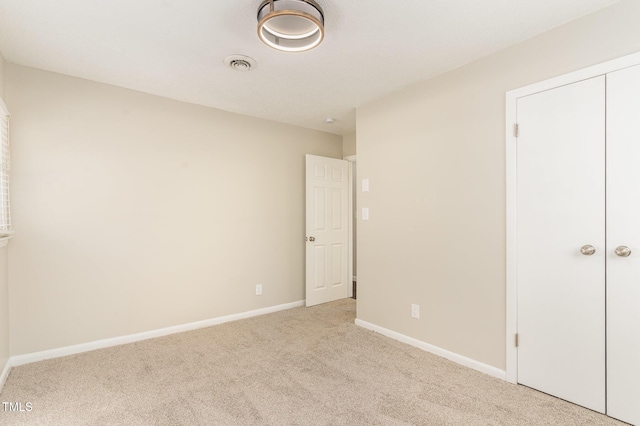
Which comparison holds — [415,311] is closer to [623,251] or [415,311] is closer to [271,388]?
[271,388]

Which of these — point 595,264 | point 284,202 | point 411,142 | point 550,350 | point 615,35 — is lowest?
point 550,350

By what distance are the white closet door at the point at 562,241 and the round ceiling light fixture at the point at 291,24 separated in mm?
1509

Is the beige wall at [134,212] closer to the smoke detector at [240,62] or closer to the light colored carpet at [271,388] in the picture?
the light colored carpet at [271,388]

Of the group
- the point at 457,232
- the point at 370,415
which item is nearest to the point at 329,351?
the point at 370,415

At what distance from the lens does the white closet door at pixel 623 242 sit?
1835mm

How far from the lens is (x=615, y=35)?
190 centimetres

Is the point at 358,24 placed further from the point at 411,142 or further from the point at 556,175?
the point at 556,175

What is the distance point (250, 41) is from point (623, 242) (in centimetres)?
261

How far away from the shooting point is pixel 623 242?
6.15 feet

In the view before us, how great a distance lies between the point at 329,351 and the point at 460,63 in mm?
2619

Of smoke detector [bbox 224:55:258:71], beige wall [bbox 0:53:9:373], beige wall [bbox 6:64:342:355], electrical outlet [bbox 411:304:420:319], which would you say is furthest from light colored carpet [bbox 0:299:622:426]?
smoke detector [bbox 224:55:258:71]

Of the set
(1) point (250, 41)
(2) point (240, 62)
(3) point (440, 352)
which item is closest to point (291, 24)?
(1) point (250, 41)
